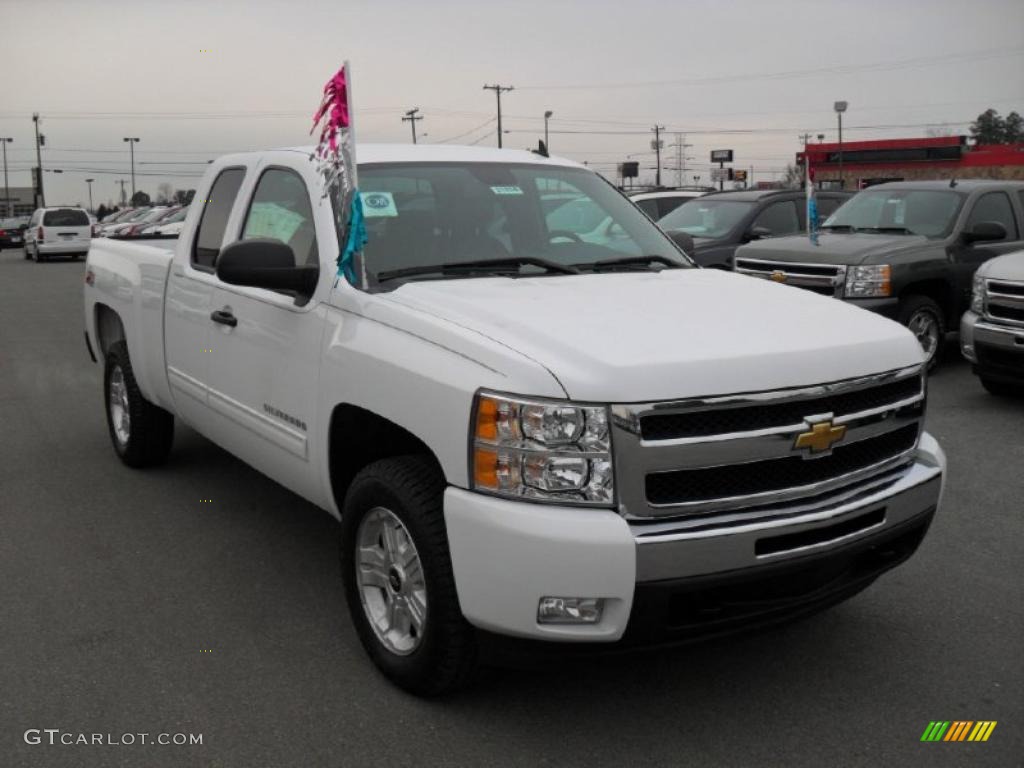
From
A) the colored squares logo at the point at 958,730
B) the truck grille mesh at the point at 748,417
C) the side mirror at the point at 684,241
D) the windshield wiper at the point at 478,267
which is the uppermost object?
the side mirror at the point at 684,241

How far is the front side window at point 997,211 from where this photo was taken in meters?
10.7

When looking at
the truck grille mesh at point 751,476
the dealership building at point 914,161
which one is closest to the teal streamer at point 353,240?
the truck grille mesh at point 751,476

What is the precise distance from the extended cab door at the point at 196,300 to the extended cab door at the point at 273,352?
0.46ft

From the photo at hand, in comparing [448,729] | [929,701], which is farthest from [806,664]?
[448,729]

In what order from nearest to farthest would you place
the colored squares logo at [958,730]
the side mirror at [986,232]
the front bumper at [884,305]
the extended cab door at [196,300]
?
the colored squares logo at [958,730], the extended cab door at [196,300], the front bumper at [884,305], the side mirror at [986,232]

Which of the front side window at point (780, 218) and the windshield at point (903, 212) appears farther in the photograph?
the front side window at point (780, 218)

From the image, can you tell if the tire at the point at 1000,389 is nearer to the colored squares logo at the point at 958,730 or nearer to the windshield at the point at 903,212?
the windshield at the point at 903,212

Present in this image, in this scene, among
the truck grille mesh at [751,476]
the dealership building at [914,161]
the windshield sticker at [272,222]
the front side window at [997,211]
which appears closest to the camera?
the truck grille mesh at [751,476]

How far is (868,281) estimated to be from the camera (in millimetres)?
9570

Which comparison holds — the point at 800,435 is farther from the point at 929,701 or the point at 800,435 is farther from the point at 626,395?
the point at 929,701

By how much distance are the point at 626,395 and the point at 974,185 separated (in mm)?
9367

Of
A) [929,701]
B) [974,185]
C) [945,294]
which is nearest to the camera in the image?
[929,701]

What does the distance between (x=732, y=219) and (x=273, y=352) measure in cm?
986

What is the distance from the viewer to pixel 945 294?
33.2ft
